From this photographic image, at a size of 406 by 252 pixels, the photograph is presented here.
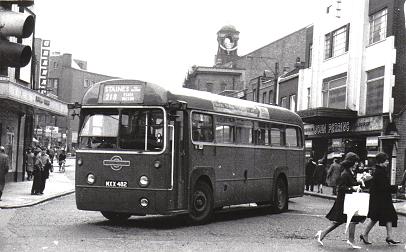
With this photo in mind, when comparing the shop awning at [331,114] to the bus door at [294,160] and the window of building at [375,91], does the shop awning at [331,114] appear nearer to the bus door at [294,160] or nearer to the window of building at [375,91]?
the window of building at [375,91]

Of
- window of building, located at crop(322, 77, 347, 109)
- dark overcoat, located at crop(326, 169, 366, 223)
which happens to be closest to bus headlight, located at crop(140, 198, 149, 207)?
dark overcoat, located at crop(326, 169, 366, 223)

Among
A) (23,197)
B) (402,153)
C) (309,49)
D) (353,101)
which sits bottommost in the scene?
(23,197)

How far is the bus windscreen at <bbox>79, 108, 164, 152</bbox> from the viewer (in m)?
12.8

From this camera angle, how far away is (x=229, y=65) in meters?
87.0

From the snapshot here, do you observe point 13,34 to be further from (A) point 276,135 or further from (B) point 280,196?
(B) point 280,196

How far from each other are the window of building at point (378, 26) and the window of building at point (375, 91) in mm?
1634

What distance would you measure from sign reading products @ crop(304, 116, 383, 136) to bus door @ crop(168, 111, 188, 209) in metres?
19.3

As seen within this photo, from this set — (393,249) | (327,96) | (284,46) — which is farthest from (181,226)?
(284,46)

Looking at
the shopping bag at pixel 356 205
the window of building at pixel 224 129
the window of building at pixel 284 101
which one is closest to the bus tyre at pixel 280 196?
the window of building at pixel 224 129

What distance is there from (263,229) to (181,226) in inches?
67.2

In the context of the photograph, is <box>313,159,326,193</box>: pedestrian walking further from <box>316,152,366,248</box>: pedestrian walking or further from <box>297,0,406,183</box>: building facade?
<box>316,152,366,248</box>: pedestrian walking

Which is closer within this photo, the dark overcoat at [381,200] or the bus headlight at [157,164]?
the dark overcoat at [381,200]

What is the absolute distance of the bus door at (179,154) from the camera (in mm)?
12875

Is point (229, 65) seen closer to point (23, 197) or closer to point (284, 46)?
point (284, 46)
